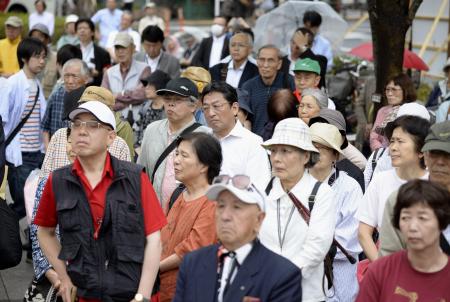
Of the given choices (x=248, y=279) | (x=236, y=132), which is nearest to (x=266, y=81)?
(x=236, y=132)

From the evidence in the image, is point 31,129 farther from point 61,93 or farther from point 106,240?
point 106,240

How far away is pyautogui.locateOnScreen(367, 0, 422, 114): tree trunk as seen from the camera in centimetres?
1166

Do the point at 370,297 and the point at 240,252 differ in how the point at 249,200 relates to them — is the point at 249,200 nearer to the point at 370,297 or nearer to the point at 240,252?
the point at 240,252

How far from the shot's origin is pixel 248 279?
16.1 feet

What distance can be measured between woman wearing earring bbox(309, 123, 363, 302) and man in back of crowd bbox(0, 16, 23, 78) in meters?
7.83

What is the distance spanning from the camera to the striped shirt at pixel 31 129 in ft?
35.4

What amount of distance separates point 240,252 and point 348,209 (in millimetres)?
2472

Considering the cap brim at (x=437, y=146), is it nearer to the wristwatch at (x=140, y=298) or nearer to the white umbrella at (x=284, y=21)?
the wristwatch at (x=140, y=298)

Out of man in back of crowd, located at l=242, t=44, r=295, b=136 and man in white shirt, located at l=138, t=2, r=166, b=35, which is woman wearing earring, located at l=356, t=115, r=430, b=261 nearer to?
man in back of crowd, located at l=242, t=44, r=295, b=136

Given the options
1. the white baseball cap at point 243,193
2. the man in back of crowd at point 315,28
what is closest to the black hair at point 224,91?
the white baseball cap at point 243,193

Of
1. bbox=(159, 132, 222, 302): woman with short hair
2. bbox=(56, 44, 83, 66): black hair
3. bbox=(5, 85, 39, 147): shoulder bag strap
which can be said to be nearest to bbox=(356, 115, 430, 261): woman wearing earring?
bbox=(159, 132, 222, 302): woman with short hair

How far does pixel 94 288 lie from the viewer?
5.79 m

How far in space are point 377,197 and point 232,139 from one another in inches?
67.3

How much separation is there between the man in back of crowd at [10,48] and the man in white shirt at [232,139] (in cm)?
687
